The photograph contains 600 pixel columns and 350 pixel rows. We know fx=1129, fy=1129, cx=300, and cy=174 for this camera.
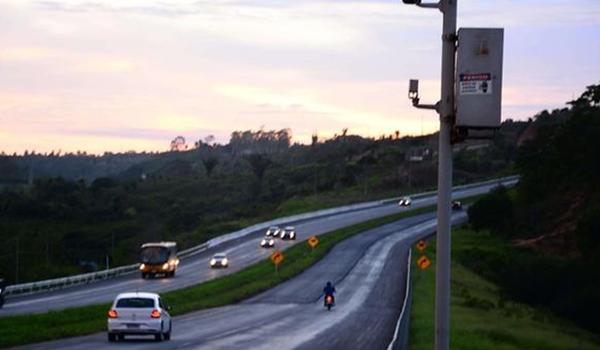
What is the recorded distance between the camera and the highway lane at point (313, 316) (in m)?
36.6

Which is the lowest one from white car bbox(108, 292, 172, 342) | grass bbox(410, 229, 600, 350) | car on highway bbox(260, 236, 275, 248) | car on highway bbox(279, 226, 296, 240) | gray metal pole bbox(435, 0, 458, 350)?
car on highway bbox(260, 236, 275, 248)

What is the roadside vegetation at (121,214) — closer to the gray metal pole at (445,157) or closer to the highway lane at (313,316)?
the highway lane at (313,316)

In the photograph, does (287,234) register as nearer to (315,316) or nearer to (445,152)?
(315,316)

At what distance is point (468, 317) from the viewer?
52.5m

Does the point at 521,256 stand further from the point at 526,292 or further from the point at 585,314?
the point at 585,314

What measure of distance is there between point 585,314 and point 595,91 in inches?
1728

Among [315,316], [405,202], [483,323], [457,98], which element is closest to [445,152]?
[457,98]

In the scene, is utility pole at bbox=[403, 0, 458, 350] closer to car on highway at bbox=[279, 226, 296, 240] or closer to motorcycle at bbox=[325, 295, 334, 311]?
motorcycle at bbox=[325, 295, 334, 311]

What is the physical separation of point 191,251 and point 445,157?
343 ft

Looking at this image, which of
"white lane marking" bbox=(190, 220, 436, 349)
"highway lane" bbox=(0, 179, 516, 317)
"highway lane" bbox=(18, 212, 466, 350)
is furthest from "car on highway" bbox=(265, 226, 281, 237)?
Answer: "white lane marking" bbox=(190, 220, 436, 349)

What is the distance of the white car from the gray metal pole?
92.9ft

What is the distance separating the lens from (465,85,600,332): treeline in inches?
3319

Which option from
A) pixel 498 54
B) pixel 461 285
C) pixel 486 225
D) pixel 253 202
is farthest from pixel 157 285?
pixel 253 202

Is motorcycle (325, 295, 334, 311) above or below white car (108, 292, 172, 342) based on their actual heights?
below
